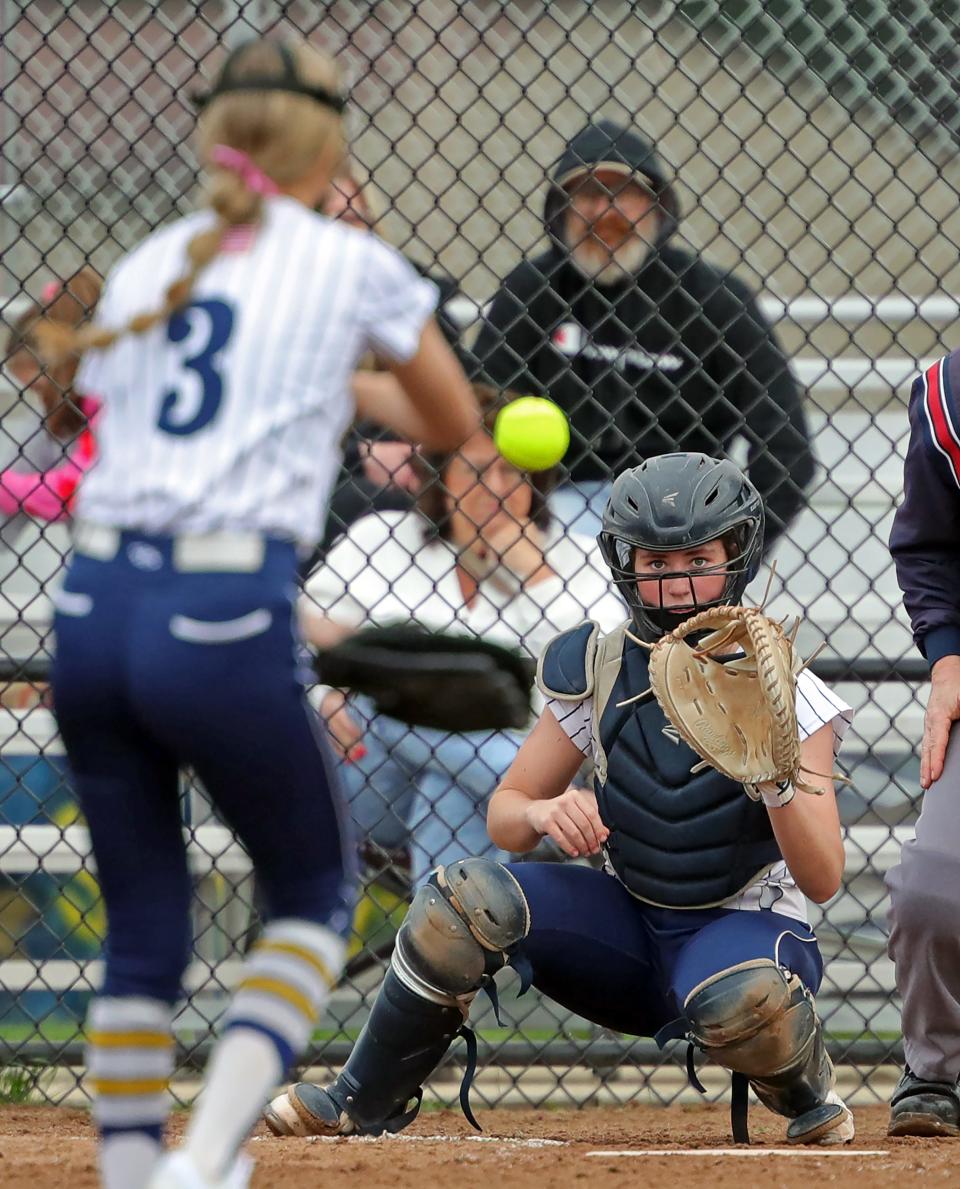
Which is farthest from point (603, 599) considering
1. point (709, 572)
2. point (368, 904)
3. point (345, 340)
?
point (345, 340)

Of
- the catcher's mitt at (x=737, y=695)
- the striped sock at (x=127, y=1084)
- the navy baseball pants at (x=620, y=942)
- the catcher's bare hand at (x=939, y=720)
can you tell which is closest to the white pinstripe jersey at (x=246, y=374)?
the striped sock at (x=127, y=1084)

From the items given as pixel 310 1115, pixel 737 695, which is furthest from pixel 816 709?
pixel 310 1115

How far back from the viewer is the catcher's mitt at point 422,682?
7.94ft

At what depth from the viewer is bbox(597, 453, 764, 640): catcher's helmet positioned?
2871 mm

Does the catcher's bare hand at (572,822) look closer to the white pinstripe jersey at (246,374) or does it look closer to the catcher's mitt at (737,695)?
the catcher's mitt at (737,695)

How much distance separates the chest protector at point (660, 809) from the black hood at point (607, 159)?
4.75 feet

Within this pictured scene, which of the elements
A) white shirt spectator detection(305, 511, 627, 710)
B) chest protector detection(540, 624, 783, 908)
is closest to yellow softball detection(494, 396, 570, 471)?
white shirt spectator detection(305, 511, 627, 710)

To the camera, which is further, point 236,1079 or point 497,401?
point 497,401

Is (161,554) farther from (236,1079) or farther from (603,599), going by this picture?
(603,599)

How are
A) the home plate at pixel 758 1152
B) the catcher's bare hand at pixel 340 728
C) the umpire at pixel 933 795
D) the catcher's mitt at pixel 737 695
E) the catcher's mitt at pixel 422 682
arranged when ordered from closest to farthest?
the catcher's mitt at pixel 422 682
the catcher's mitt at pixel 737 695
the home plate at pixel 758 1152
the umpire at pixel 933 795
the catcher's bare hand at pixel 340 728

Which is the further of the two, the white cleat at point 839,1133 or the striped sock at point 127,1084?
the white cleat at point 839,1133

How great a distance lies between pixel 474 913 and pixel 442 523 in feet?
4.77

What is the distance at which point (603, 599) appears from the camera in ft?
13.7

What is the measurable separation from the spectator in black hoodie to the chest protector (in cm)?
117
